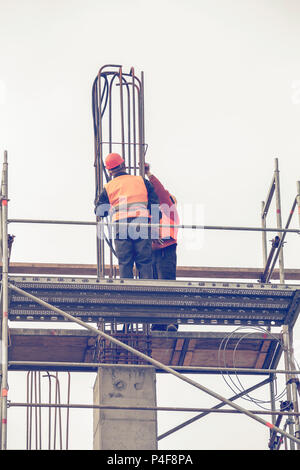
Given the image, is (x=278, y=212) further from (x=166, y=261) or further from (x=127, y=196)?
(x=127, y=196)

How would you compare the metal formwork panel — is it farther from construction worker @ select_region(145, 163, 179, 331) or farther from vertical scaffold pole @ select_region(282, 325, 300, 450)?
construction worker @ select_region(145, 163, 179, 331)

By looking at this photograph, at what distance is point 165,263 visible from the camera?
64.7 feet

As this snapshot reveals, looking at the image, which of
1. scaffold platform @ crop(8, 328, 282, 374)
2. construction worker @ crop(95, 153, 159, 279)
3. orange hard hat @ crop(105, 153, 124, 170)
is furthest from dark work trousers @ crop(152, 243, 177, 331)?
orange hard hat @ crop(105, 153, 124, 170)

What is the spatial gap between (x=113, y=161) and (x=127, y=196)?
652mm

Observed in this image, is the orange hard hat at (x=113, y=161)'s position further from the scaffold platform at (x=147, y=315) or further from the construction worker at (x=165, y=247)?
the scaffold platform at (x=147, y=315)

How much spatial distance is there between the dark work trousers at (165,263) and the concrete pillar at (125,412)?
117cm

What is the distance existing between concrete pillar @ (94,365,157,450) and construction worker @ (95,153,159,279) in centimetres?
139

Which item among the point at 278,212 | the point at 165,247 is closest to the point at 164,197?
the point at 165,247

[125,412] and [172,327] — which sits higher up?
[172,327]

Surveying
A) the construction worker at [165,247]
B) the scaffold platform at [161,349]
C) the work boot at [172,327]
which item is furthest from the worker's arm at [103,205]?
the work boot at [172,327]

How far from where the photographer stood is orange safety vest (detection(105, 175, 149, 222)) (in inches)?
744

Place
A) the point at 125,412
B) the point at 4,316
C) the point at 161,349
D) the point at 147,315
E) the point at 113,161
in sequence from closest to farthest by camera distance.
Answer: the point at 4,316, the point at 125,412, the point at 147,315, the point at 113,161, the point at 161,349

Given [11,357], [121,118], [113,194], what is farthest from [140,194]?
[11,357]
